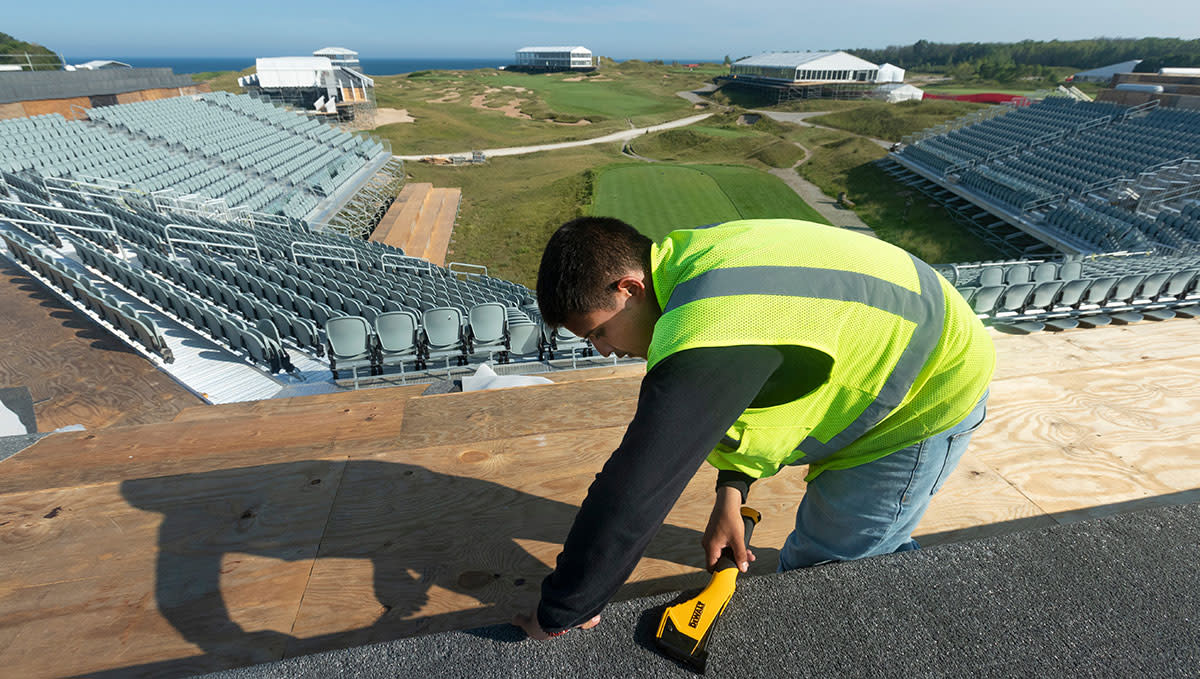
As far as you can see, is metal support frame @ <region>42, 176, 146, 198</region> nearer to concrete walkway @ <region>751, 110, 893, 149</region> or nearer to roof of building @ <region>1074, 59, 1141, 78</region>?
concrete walkway @ <region>751, 110, 893, 149</region>

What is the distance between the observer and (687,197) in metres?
28.8

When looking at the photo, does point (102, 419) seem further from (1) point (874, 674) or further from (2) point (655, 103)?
(2) point (655, 103)

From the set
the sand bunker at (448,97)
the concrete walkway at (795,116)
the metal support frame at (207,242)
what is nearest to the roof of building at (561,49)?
the sand bunker at (448,97)

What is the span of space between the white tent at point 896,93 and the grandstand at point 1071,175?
27502mm

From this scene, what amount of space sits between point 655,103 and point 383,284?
70047mm

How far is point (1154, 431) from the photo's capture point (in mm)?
2898

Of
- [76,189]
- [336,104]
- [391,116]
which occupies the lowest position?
[76,189]

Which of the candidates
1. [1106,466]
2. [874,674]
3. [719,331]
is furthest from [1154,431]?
[719,331]

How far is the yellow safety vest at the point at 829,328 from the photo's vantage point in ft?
4.06

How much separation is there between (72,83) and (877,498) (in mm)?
37249

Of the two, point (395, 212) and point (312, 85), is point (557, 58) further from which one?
point (395, 212)

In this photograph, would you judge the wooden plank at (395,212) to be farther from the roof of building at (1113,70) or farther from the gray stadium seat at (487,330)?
the roof of building at (1113,70)

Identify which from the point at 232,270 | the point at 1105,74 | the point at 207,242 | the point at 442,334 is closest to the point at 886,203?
the point at 442,334

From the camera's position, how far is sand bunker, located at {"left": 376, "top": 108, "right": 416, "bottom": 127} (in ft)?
171
